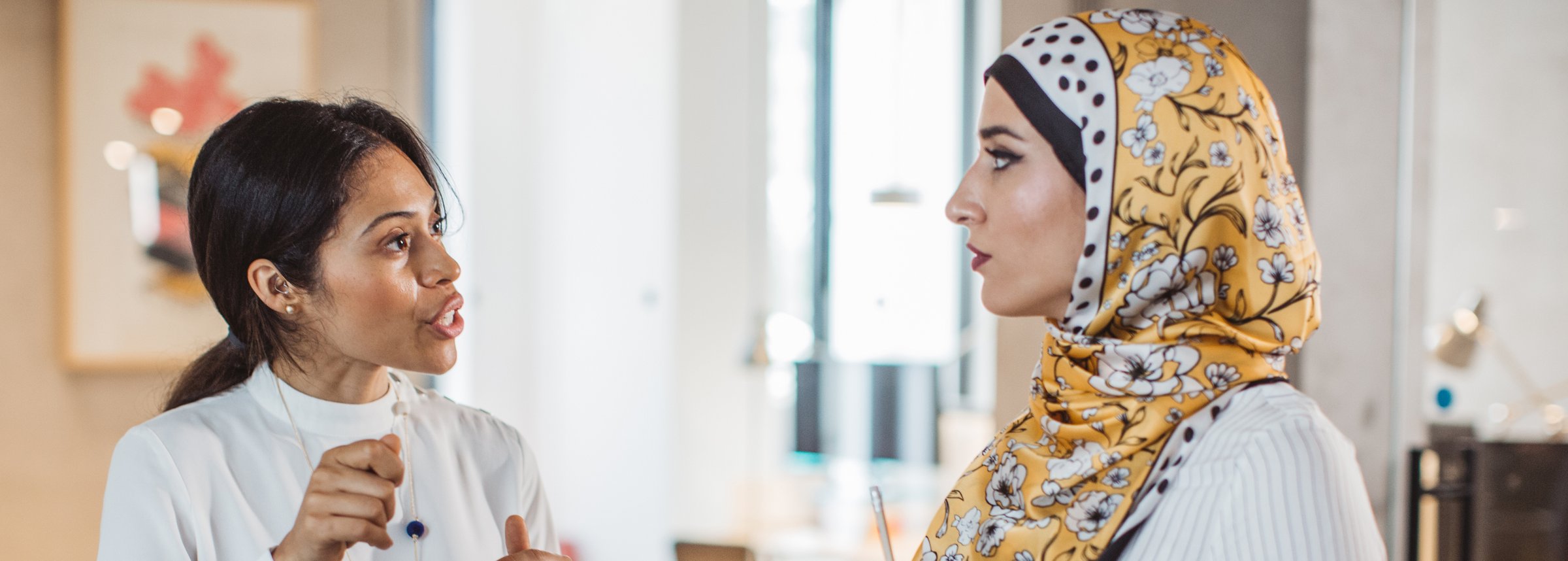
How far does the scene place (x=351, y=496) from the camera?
86 centimetres

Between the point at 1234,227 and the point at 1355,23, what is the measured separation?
3.77 ft

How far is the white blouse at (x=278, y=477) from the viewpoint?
96cm

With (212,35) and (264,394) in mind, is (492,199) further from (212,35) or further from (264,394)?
(264,394)

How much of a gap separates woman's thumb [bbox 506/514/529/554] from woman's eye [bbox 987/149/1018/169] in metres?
0.59

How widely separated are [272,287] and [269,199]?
0.09m

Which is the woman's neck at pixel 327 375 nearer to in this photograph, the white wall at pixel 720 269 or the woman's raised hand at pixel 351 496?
the woman's raised hand at pixel 351 496

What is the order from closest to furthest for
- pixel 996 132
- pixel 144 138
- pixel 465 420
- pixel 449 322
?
1. pixel 996 132
2. pixel 449 322
3. pixel 465 420
4. pixel 144 138

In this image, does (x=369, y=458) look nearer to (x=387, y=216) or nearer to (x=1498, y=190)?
(x=387, y=216)

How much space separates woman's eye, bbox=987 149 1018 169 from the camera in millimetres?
955

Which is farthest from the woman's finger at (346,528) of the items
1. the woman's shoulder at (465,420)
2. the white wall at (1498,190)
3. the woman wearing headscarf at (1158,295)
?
the white wall at (1498,190)

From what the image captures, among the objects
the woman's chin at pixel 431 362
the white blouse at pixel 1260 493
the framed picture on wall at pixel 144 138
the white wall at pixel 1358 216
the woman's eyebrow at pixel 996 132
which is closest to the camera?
the white blouse at pixel 1260 493

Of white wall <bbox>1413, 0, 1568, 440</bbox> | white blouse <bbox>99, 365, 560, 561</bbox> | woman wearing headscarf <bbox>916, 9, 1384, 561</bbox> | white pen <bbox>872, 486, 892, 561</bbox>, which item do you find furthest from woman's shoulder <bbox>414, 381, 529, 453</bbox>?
white wall <bbox>1413, 0, 1568, 440</bbox>

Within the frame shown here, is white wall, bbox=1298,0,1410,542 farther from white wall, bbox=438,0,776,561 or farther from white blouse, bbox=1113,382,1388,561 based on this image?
white wall, bbox=438,0,776,561

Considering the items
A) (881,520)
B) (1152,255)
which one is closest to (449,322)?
(881,520)
